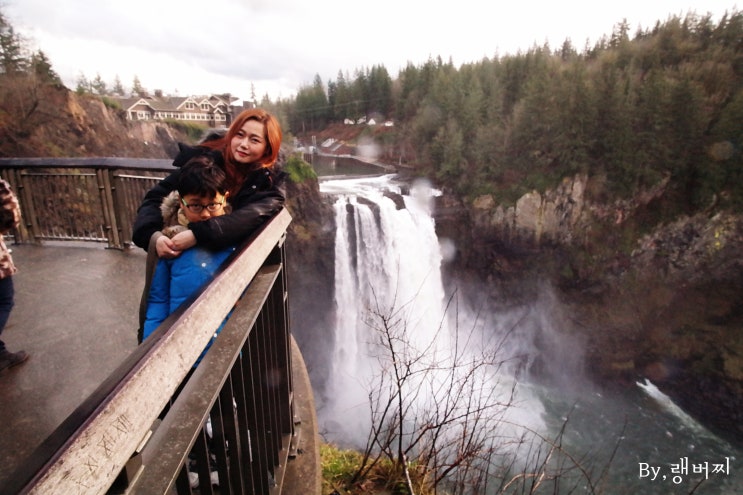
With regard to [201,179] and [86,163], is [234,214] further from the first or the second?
[86,163]

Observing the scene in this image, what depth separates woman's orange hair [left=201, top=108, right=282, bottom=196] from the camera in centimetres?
253

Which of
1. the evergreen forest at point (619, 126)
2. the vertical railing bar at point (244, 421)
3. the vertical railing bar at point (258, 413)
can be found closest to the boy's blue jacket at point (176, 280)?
the vertical railing bar at point (258, 413)

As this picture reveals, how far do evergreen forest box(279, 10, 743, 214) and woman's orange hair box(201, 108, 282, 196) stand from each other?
2602cm

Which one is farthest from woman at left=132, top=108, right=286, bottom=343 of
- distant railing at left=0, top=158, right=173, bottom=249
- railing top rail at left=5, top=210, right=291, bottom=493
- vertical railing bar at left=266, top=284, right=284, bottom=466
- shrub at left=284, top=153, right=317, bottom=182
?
shrub at left=284, top=153, right=317, bottom=182

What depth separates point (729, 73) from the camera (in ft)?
84.1

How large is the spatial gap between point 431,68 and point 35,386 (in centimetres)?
6125

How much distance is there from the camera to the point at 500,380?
45.8 feet

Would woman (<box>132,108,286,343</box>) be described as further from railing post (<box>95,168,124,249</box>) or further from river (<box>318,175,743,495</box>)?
river (<box>318,175,743,495</box>)

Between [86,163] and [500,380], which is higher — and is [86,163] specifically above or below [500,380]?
above

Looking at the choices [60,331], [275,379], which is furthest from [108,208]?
[275,379]

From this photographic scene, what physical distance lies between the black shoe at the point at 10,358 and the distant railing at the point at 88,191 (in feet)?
8.41

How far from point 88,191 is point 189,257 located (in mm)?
4830

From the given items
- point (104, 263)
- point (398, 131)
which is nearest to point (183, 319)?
point (104, 263)

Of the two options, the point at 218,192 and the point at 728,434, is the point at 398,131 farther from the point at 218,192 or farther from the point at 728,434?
the point at 218,192
